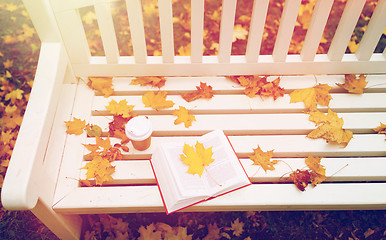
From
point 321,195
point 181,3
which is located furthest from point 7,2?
point 321,195

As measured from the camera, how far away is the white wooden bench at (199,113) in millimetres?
1510

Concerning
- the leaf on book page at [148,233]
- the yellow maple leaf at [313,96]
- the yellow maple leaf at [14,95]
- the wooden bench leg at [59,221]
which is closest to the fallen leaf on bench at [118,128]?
the wooden bench leg at [59,221]

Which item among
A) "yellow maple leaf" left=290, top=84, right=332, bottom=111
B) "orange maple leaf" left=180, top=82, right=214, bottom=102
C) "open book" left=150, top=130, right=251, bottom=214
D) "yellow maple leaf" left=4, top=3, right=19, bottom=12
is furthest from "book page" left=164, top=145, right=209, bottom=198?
"yellow maple leaf" left=4, top=3, right=19, bottom=12

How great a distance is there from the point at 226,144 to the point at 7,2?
8.33 ft

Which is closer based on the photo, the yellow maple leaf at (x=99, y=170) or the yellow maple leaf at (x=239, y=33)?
the yellow maple leaf at (x=99, y=170)

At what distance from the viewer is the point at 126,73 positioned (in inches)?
75.9

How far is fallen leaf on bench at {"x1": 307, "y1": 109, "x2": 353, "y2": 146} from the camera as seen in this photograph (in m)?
1.69

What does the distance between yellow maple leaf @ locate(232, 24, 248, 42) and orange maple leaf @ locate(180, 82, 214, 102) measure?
936 mm

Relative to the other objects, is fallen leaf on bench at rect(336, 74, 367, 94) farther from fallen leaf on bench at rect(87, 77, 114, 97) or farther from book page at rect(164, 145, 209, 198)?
fallen leaf on bench at rect(87, 77, 114, 97)

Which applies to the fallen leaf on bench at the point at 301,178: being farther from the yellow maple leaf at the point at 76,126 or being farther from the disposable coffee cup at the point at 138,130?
the yellow maple leaf at the point at 76,126

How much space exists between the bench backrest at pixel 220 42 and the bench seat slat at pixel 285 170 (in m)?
0.60

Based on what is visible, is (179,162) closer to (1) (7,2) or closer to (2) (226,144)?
(2) (226,144)

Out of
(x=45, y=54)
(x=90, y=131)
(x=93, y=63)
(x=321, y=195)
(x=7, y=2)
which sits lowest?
(x=321, y=195)

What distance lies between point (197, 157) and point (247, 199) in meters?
0.32
